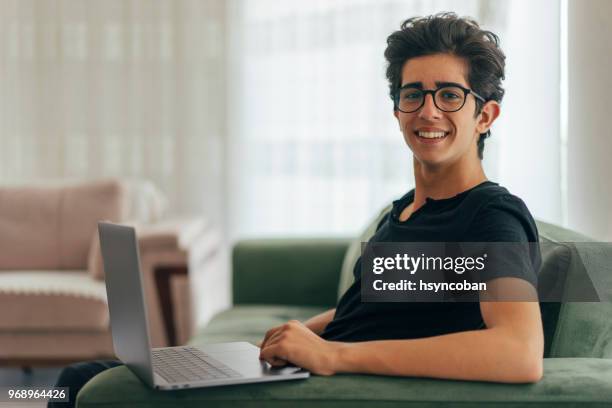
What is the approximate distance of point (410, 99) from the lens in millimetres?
1347

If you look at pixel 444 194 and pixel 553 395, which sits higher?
pixel 444 194

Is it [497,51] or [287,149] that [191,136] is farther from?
[497,51]

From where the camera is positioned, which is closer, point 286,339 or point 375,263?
point 286,339

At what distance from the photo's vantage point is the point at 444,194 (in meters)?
1.38

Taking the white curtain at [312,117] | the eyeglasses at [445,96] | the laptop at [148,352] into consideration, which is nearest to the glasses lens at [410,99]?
the eyeglasses at [445,96]

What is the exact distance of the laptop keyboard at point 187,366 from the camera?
1136 millimetres

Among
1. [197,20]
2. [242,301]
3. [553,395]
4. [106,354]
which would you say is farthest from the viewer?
[197,20]

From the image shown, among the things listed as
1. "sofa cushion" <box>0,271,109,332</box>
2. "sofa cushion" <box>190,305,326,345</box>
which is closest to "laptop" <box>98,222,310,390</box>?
"sofa cushion" <box>190,305,326,345</box>

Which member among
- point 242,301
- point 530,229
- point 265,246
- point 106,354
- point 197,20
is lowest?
point 106,354

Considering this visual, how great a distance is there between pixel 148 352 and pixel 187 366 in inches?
5.8

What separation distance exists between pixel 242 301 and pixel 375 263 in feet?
4.58

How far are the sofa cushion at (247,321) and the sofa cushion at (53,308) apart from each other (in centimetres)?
66

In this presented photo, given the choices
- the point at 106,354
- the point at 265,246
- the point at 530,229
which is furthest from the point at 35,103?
the point at 530,229

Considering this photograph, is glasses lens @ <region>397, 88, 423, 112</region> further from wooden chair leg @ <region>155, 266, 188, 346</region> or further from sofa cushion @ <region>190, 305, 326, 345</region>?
wooden chair leg @ <region>155, 266, 188, 346</region>
